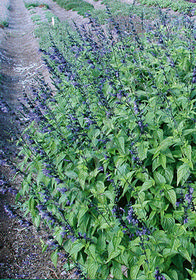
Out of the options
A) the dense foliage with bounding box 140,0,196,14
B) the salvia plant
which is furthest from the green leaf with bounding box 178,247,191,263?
the dense foliage with bounding box 140,0,196,14

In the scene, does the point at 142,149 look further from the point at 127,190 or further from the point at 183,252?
the point at 183,252

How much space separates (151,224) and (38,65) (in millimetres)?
11412

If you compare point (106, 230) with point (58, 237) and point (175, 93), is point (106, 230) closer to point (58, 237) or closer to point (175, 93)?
point (58, 237)

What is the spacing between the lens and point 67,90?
497cm

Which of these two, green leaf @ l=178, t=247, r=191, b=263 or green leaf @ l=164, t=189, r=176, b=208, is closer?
green leaf @ l=178, t=247, r=191, b=263

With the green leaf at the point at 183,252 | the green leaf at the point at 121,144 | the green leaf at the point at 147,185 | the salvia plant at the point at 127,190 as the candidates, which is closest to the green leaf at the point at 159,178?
the salvia plant at the point at 127,190

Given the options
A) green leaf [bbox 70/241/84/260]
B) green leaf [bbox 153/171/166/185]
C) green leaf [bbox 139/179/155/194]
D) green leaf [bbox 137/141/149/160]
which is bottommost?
green leaf [bbox 70/241/84/260]

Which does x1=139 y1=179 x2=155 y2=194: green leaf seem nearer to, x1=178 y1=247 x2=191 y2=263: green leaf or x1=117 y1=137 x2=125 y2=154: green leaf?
x1=117 y1=137 x2=125 y2=154: green leaf

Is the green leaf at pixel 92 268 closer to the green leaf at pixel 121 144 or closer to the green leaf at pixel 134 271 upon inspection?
the green leaf at pixel 134 271

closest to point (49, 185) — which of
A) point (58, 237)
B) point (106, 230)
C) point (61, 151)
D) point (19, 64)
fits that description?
point (61, 151)

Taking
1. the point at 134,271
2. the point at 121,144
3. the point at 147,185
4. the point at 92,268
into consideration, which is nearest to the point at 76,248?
the point at 92,268

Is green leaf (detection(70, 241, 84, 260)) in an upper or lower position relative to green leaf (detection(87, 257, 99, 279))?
upper

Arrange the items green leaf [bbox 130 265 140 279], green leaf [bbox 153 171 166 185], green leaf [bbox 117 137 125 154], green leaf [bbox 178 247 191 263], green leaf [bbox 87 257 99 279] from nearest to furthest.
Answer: green leaf [bbox 178 247 191 263] → green leaf [bbox 130 265 140 279] → green leaf [bbox 87 257 99 279] → green leaf [bbox 153 171 166 185] → green leaf [bbox 117 137 125 154]

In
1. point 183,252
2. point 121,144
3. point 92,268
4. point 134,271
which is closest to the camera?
point 183,252
